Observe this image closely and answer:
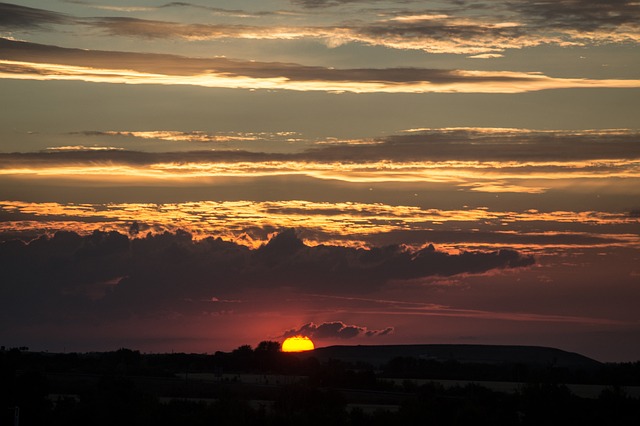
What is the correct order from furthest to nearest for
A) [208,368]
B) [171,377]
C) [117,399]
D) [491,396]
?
1. [208,368]
2. [171,377]
3. [491,396]
4. [117,399]

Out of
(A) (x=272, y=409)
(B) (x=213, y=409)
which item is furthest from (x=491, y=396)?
(B) (x=213, y=409)

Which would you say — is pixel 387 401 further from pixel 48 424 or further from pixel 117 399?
pixel 48 424

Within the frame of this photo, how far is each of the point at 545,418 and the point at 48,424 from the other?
→ 118ft

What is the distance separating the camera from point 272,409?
9244 centimetres

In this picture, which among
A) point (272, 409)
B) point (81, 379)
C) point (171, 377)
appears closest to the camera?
point (272, 409)

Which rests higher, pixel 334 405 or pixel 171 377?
pixel 334 405

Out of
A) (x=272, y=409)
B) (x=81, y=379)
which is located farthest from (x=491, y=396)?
(x=81, y=379)

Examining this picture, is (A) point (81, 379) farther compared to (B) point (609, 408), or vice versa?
(A) point (81, 379)

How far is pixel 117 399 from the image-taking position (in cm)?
8669

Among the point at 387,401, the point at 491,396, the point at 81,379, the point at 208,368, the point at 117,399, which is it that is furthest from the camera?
the point at 208,368

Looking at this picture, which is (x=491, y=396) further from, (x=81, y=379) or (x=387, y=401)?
(x=81, y=379)

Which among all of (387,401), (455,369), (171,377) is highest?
(387,401)

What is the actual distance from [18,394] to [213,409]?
2001 centimetres

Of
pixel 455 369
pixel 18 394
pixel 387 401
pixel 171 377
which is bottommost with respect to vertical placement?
pixel 455 369
